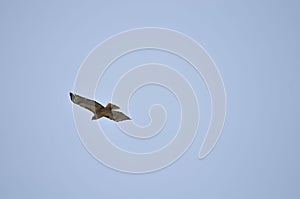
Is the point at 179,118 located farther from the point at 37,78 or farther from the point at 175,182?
the point at 37,78

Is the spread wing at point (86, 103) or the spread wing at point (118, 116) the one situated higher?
the spread wing at point (86, 103)

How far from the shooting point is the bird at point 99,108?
1.33 m

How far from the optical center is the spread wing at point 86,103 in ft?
4.34

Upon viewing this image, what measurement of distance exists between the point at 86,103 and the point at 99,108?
5cm

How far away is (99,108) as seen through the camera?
1.33 meters

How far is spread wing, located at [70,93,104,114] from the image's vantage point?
1.32m

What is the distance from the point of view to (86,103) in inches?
52.1

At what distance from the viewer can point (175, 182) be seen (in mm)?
1348

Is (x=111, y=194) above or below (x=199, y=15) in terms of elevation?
below

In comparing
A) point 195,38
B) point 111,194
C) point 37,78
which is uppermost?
point 195,38

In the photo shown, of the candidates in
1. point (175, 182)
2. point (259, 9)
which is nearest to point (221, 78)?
point (259, 9)

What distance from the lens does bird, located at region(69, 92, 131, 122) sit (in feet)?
4.35

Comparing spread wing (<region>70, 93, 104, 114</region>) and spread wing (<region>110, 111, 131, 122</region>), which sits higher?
spread wing (<region>70, 93, 104, 114</region>)

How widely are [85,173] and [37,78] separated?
1.22 feet
